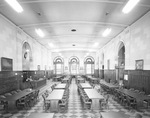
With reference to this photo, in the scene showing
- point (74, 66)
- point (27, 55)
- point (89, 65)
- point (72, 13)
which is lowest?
point (74, 66)

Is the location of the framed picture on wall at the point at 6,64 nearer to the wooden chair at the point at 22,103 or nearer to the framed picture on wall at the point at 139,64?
the wooden chair at the point at 22,103

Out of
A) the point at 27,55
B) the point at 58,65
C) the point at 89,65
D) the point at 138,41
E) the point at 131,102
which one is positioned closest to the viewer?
the point at 131,102

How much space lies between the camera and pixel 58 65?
84.7ft

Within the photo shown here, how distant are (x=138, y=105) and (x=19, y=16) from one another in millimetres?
8753

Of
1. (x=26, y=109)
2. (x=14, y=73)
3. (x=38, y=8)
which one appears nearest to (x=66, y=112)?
(x=26, y=109)

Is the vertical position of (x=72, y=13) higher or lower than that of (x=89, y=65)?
higher

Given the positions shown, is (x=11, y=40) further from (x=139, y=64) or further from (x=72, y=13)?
(x=139, y=64)

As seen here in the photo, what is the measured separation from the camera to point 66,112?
19.0 ft

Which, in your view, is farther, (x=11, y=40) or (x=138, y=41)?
(x=11, y=40)

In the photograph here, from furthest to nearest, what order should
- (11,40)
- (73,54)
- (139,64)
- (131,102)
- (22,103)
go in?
(73,54) < (11,40) < (139,64) < (131,102) < (22,103)

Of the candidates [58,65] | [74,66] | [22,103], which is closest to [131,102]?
[22,103]

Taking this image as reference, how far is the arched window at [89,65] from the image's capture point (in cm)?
2580

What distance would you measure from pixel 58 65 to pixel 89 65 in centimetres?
723

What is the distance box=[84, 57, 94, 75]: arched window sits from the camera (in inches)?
1016
